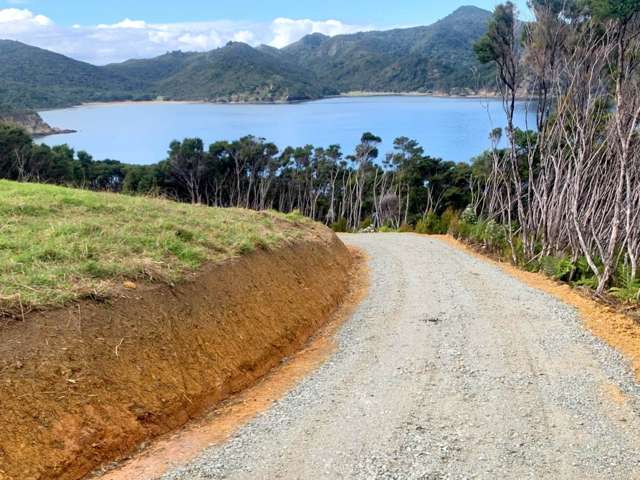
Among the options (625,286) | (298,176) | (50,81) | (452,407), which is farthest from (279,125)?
(452,407)

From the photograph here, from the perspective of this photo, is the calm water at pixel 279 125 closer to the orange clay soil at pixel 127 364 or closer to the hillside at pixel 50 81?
the hillside at pixel 50 81

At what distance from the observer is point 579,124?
11.7 metres

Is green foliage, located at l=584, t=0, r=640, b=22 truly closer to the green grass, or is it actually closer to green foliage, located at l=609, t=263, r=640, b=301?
green foliage, located at l=609, t=263, r=640, b=301

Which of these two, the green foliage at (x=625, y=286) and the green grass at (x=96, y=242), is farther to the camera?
the green foliage at (x=625, y=286)

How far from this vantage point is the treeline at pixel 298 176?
41.6 metres

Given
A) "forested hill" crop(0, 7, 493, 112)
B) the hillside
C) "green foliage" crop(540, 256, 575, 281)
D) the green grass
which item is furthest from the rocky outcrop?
"green foliage" crop(540, 256, 575, 281)

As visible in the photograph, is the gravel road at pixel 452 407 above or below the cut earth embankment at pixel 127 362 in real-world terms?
below

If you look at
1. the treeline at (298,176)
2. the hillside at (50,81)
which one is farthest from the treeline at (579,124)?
the hillside at (50,81)

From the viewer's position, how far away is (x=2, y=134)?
33.3 metres

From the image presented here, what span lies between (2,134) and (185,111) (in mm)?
97608

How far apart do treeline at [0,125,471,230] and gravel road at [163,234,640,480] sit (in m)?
29.6

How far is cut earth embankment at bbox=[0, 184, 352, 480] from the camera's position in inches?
A: 160

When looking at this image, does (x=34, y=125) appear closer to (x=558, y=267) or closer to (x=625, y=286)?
(x=558, y=267)

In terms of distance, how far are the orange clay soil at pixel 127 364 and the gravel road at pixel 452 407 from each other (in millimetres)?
635
